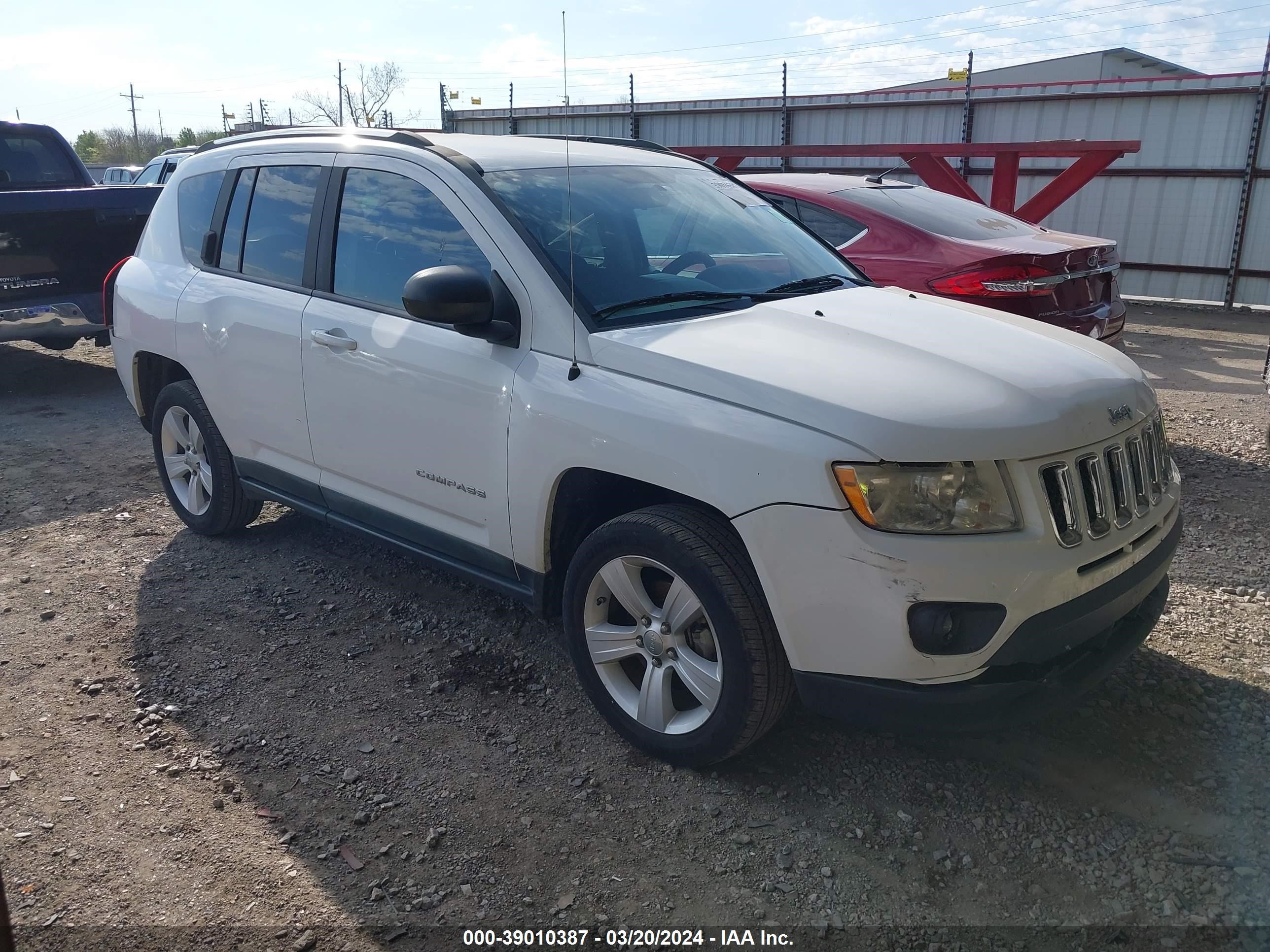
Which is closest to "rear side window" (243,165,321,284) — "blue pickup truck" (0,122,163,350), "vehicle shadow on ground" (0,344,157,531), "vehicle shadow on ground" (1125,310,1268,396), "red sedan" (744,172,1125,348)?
"vehicle shadow on ground" (0,344,157,531)

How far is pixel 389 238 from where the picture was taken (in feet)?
12.0

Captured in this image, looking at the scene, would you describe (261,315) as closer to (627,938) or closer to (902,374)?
(902,374)

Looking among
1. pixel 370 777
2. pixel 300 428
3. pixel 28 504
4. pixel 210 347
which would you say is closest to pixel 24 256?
pixel 28 504

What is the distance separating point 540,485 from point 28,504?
4.02m

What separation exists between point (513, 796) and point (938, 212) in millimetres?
5049

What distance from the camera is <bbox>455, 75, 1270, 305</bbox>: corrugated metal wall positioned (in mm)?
12445

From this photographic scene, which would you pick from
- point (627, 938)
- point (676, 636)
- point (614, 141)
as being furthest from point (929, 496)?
point (614, 141)

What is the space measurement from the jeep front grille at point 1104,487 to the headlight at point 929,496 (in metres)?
0.16

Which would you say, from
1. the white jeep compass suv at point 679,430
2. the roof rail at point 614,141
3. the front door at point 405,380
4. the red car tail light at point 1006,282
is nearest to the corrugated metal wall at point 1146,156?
the red car tail light at point 1006,282

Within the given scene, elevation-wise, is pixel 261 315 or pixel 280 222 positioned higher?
pixel 280 222

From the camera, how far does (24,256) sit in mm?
7852

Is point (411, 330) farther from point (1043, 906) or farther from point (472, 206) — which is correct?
point (1043, 906)

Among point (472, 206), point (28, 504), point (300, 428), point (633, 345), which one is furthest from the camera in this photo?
point (28, 504)

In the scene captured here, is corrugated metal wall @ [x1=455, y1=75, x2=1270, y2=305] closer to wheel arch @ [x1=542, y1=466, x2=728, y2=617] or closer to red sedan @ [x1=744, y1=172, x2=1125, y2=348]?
red sedan @ [x1=744, y1=172, x2=1125, y2=348]
